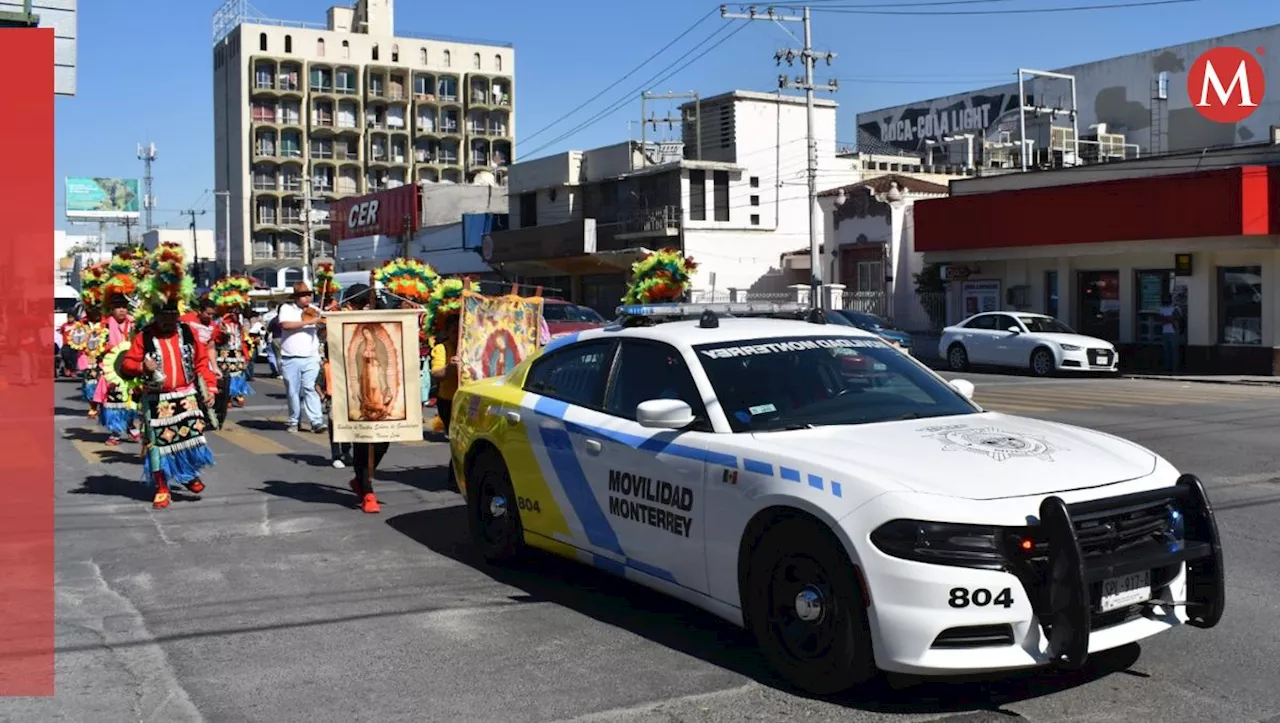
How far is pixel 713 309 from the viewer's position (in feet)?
26.2

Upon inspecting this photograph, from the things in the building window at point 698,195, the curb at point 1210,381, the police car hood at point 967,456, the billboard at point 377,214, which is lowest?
the curb at point 1210,381

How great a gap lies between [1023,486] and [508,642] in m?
2.75

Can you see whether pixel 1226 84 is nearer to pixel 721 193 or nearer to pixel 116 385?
pixel 721 193

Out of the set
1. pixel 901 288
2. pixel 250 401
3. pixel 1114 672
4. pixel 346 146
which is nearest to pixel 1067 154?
pixel 901 288

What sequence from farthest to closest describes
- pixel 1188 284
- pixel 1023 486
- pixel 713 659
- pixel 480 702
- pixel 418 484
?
pixel 1188 284 → pixel 418 484 → pixel 713 659 → pixel 480 702 → pixel 1023 486

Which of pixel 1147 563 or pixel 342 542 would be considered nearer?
pixel 1147 563

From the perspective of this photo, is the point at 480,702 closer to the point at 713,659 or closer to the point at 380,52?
the point at 713,659

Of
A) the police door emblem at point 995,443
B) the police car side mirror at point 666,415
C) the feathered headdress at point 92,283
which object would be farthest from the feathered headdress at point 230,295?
the police door emblem at point 995,443

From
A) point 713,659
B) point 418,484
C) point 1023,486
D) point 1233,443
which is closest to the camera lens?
point 1023,486

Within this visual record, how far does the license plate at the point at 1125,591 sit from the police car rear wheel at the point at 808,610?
0.97m

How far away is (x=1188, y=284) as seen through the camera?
99.8 ft

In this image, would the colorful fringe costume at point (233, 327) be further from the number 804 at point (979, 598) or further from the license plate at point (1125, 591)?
the license plate at point (1125, 591)

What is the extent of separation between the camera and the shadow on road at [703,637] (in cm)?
535
